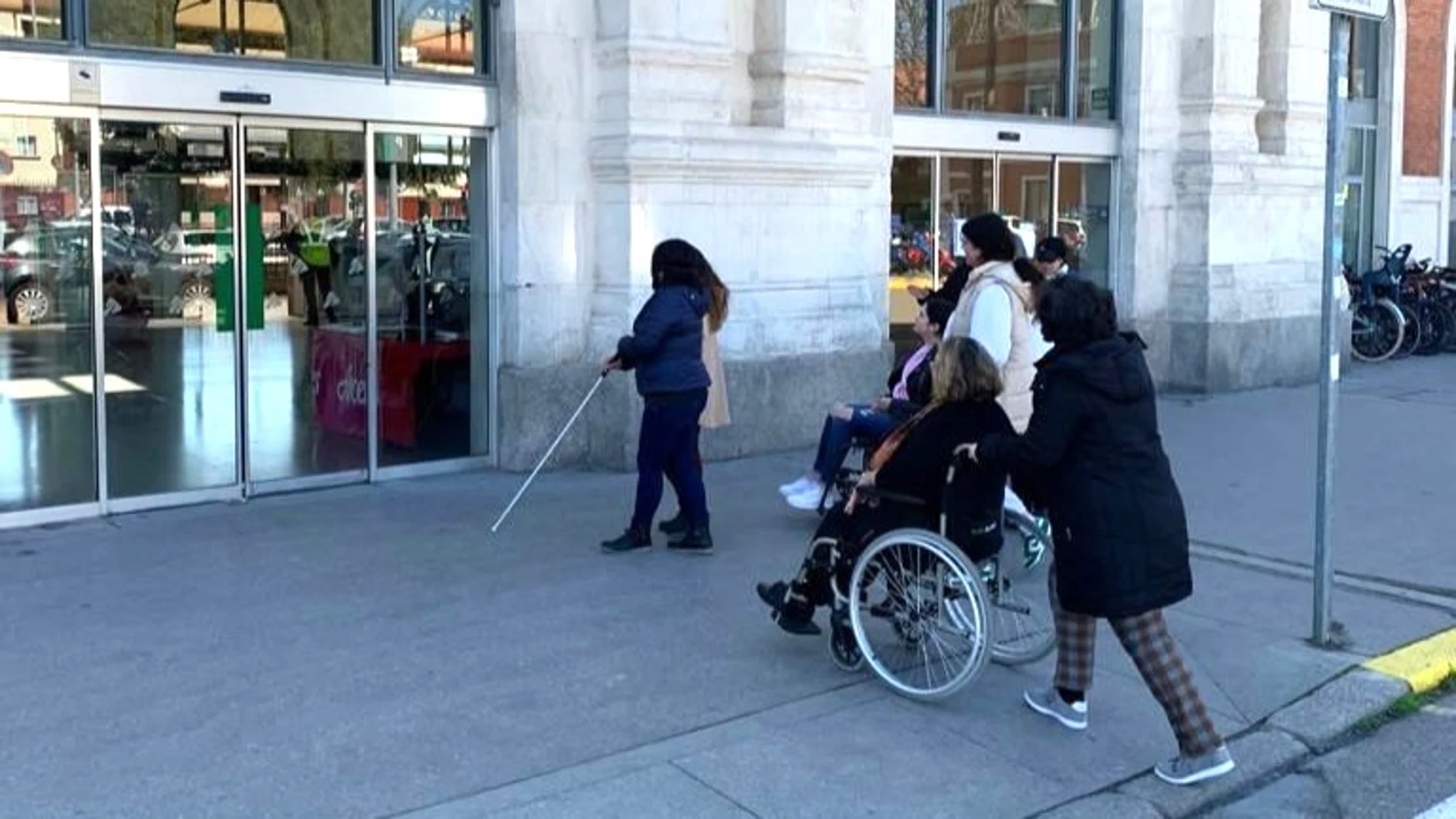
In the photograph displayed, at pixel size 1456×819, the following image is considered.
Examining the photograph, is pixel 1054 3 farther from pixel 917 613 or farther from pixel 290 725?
pixel 290 725

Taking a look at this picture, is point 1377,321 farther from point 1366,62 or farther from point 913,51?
point 913,51

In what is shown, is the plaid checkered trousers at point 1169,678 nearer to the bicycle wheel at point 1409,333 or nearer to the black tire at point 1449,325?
the bicycle wheel at point 1409,333

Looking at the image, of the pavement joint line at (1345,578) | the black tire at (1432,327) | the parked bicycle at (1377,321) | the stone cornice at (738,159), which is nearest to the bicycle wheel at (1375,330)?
the parked bicycle at (1377,321)

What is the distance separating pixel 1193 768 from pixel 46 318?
6909 millimetres

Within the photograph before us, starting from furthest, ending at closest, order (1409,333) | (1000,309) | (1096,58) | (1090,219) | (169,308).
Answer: (1409,333) < (1090,219) < (1096,58) < (169,308) < (1000,309)

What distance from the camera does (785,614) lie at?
243 inches

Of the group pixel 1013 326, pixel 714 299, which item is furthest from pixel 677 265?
pixel 1013 326

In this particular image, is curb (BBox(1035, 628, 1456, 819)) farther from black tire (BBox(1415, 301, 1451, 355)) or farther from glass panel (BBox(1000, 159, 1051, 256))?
black tire (BBox(1415, 301, 1451, 355))

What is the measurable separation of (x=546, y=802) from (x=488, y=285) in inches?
244

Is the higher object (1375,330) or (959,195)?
(959,195)

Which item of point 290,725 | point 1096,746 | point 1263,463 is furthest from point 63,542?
point 1263,463

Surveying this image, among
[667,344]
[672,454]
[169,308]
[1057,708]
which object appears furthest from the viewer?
[169,308]

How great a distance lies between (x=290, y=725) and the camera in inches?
210

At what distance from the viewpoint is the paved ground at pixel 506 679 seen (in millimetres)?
4879
